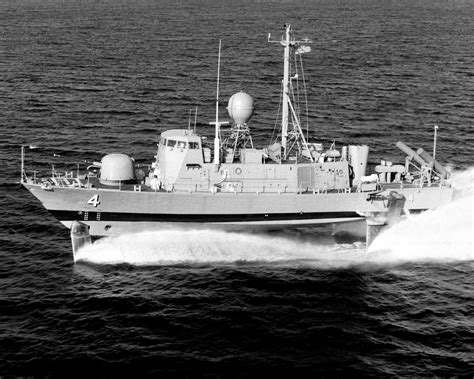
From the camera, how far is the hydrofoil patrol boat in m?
38.8

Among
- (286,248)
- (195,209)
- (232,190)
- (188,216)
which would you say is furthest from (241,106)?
(286,248)

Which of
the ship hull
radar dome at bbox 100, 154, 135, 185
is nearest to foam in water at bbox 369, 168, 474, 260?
the ship hull

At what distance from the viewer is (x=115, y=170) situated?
39.8 metres

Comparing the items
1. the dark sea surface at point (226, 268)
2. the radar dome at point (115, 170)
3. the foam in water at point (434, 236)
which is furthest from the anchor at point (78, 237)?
the foam in water at point (434, 236)

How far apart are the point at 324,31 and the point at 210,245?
90.2 metres

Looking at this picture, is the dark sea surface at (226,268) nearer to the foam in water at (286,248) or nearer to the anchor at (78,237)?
the foam in water at (286,248)

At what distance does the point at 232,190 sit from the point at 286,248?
16.3 ft

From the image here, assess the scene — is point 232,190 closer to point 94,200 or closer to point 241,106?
point 241,106

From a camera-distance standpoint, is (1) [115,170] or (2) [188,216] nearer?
(2) [188,216]

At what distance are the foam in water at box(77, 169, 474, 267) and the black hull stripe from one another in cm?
87

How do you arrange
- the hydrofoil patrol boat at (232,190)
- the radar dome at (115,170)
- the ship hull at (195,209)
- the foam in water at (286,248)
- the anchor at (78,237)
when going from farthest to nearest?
1. the radar dome at (115,170)
2. the hydrofoil patrol boat at (232,190)
3. the ship hull at (195,209)
4. the foam in water at (286,248)
5. the anchor at (78,237)

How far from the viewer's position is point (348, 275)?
117 ft

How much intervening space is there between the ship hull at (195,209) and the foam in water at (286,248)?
72 cm

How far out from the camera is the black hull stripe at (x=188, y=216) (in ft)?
127
